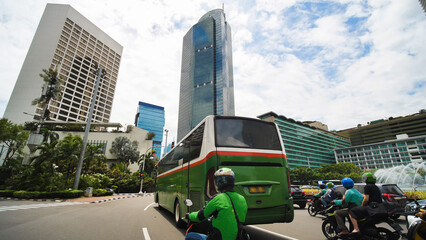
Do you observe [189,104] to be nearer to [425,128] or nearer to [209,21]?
[209,21]

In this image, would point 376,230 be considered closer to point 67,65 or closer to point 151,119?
point 67,65

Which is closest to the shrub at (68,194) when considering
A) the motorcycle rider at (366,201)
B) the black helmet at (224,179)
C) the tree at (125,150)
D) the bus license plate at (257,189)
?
the bus license plate at (257,189)

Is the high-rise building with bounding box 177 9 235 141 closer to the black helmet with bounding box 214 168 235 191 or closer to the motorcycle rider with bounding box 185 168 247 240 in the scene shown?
the black helmet with bounding box 214 168 235 191

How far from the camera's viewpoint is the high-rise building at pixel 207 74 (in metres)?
113

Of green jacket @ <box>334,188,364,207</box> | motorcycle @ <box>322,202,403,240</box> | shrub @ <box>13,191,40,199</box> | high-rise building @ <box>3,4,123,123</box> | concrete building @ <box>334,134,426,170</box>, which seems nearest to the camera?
motorcycle @ <box>322,202,403,240</box>

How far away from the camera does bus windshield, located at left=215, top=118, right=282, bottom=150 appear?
4.98 metres

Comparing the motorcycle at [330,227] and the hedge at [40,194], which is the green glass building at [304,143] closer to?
the hedge at [40,194]

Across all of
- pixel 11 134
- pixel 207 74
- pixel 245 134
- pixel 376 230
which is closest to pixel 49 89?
pixel 11 134

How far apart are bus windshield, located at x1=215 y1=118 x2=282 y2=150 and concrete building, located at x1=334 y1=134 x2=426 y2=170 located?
421 feet

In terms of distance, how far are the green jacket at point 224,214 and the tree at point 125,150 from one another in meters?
54.3

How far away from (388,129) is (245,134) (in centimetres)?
17705

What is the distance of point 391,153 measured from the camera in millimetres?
102562

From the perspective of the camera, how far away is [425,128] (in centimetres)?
11669

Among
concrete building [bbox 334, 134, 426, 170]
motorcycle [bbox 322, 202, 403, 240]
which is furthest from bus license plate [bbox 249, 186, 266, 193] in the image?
concrete building [bbox 334, 134, 426, 170]
